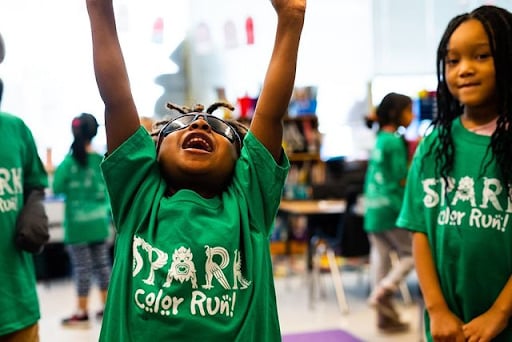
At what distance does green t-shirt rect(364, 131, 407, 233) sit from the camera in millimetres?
3418

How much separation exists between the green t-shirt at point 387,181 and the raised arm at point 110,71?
2.49 m

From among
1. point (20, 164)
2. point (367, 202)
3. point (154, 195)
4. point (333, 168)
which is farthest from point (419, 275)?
point (333, 168)

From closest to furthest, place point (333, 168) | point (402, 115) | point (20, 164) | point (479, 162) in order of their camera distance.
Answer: point (479, 162) → point (20, 164) → point (402, 115) → point (333, 168)

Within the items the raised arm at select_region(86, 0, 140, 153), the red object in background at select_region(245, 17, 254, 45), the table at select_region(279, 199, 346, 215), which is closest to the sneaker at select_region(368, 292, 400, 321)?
the table at select_region(279, 199, 346, 215)

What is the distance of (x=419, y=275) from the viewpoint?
137 centimetres

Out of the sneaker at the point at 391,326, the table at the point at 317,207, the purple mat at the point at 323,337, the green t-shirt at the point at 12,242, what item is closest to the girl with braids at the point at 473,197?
the green t-shirt at the point at 12,242

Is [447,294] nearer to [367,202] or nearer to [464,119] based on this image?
[464,119]

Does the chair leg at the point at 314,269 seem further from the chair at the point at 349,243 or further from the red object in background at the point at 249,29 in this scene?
the red object in background at the point at 249,29

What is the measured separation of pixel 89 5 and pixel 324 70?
5292 millimetres

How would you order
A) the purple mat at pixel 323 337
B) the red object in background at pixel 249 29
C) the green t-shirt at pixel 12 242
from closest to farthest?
the green t-shirt at pixel 12 242 → the purple mat at pixel 323 337 → the red object in background at pixel 249 29

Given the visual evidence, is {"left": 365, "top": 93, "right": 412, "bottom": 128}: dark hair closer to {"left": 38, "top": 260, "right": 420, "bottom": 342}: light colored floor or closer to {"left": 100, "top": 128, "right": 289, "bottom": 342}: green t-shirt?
{"left": 38, "top": 260, "right": 420, "bottom": 342}: light colored floor

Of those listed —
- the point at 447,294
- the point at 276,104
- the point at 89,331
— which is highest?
the point at 276,104

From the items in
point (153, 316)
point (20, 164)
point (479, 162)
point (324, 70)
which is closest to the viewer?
point (153, 316)

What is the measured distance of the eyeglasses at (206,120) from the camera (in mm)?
1243
